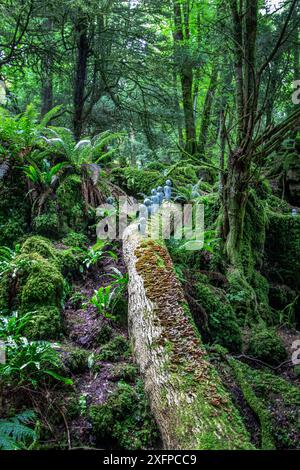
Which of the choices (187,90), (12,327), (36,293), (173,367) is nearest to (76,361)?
(12,327)

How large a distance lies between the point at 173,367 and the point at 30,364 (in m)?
1.09

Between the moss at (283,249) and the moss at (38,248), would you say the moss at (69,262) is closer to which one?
the moss at (38,248)

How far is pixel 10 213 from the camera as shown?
16.7 ft

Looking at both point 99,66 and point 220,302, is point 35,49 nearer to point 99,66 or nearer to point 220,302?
point 99,66

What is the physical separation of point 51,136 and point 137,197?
212 cm

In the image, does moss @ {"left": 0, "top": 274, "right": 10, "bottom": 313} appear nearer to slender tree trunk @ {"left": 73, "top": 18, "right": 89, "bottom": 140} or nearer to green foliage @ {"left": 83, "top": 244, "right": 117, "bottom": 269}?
green foliage @ {"left": 83, "top": 244, "right": 117, "bottom": 269}

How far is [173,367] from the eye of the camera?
7.91 ft

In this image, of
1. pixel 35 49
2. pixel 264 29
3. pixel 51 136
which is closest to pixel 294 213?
pixel 264 29

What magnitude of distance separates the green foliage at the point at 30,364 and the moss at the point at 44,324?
0.41 m

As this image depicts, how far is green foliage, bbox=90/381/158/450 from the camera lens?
7.70 feet

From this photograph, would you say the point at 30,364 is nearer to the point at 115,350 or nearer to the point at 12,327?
the point at 12,327

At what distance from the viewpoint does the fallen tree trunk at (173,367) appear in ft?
6.48

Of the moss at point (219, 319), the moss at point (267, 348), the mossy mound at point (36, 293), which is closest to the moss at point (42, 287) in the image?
the mossy mound at point (36, 293)

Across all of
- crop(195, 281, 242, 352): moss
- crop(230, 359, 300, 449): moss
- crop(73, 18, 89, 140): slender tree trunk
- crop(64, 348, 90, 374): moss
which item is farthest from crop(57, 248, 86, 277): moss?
crop(73, 18, 89, 140): slender tree trunk
